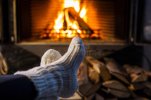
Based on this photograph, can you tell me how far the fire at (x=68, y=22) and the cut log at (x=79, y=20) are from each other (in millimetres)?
20

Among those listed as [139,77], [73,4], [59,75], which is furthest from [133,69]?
[59,75]

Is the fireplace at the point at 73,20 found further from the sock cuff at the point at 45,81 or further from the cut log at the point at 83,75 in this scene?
the sock cuff at the point at 45,81

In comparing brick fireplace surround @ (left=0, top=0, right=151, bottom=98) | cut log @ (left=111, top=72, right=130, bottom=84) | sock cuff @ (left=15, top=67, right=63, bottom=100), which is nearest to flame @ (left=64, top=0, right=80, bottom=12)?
brick fireplace surround @ (left=0, top=0, right=151, bottom=98)

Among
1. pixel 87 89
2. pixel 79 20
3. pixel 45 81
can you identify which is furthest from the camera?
pixel 79 20

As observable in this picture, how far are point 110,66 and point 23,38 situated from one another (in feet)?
1.88

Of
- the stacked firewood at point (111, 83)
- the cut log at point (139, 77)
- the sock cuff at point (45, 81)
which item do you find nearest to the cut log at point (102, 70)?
the stacked firewood at point (111, 83)

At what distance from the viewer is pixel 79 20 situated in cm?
230

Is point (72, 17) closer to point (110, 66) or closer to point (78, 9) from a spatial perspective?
point (78, 9)

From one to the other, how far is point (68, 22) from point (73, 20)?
0.03m

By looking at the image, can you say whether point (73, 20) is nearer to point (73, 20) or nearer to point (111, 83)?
point (73, 20)

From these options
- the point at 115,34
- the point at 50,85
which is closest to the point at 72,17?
the point at 115,34

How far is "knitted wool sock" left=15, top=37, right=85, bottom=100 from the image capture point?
119 centimetres

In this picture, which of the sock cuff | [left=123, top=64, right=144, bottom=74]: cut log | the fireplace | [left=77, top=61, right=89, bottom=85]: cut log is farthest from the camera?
the fireplace

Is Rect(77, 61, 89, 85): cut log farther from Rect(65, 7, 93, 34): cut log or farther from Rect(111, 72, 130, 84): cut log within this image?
Rect(65, 7, 93, 34): cut log
